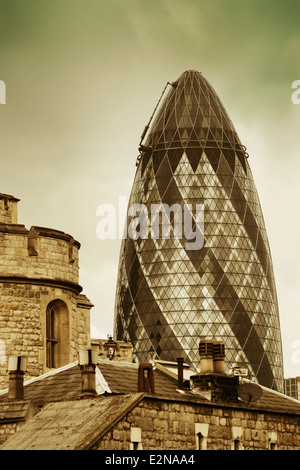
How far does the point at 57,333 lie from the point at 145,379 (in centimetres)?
1545

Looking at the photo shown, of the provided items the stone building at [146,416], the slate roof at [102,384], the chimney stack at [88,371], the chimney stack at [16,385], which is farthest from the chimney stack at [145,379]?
the chimney stack at [16,385]

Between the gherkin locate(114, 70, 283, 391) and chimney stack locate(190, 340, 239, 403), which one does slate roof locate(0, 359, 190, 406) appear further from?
the gherkin locate(114, 70, 283, 391)

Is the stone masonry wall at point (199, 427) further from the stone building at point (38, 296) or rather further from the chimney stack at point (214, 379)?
the stone building at point (38, 296)

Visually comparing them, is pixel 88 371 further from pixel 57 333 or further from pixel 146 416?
pixel 57 333

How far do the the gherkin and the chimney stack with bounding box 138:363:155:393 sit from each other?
100079 millimetres

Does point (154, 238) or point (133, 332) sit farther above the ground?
point (154, 238)

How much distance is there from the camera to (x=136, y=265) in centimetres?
13762

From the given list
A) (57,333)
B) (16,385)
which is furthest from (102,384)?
(57,333)

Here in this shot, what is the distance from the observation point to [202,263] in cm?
13600

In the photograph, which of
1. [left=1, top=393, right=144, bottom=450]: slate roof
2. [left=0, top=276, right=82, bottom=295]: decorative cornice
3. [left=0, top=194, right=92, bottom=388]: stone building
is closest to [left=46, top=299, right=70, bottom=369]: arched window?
[left=0, top=194, right=92, bottom=388]: stone building

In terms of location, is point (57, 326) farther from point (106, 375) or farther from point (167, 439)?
point (167, 439)
